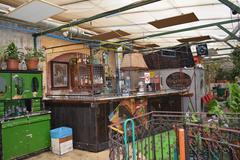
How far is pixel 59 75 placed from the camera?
23.8 feet

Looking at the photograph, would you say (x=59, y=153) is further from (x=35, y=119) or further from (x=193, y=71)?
(x=193, y=71)

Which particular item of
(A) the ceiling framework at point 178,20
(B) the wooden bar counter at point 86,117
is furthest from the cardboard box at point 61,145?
(A) the ceiling framework at point 178,20

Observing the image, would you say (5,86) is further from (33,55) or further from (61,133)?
(61,133)

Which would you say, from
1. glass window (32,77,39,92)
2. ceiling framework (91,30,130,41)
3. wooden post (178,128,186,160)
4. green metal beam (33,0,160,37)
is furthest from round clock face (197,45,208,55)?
wooden post (178,128,186,160)

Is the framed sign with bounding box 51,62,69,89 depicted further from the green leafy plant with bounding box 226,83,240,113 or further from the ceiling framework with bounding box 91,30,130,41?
the green leafy plant with bounding box 226,83,240,113

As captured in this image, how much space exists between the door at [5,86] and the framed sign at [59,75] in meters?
2.08

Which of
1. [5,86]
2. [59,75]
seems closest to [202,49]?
[59,75]

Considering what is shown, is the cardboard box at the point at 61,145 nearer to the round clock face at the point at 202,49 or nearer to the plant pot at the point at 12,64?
the plant pot at the point at 12,64

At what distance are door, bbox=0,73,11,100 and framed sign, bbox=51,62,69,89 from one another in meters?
2.08

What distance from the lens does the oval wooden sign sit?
10.6 meters

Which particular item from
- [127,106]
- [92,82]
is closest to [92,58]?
[92,82]

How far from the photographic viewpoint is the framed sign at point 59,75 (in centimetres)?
704

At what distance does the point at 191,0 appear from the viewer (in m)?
4.57

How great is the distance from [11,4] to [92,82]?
357cm
